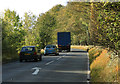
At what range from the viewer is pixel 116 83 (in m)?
9.62

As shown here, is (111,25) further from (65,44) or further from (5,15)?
(65,44)

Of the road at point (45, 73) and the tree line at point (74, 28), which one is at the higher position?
the tree line at point (74, 28)

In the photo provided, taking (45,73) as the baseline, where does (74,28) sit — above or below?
above

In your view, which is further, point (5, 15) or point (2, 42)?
point (5, 15)

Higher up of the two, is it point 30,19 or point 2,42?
point 30,19

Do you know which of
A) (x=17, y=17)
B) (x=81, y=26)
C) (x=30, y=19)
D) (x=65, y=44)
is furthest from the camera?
(x=81, y=26)

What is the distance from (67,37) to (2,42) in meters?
25.3

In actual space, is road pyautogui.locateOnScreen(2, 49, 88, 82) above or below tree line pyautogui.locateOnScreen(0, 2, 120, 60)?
below

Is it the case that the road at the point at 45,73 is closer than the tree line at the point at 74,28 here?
No

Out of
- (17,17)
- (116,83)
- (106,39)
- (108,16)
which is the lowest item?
(116,83)

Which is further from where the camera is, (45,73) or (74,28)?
(74,28)

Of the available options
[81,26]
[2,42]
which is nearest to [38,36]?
[2,42]

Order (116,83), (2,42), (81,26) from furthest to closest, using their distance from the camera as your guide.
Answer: (81,26), (2,42), (116,83)

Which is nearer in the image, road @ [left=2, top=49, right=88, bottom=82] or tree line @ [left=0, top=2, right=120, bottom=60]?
tree line @ [left=0, top=2, right=120, bottom=60]
